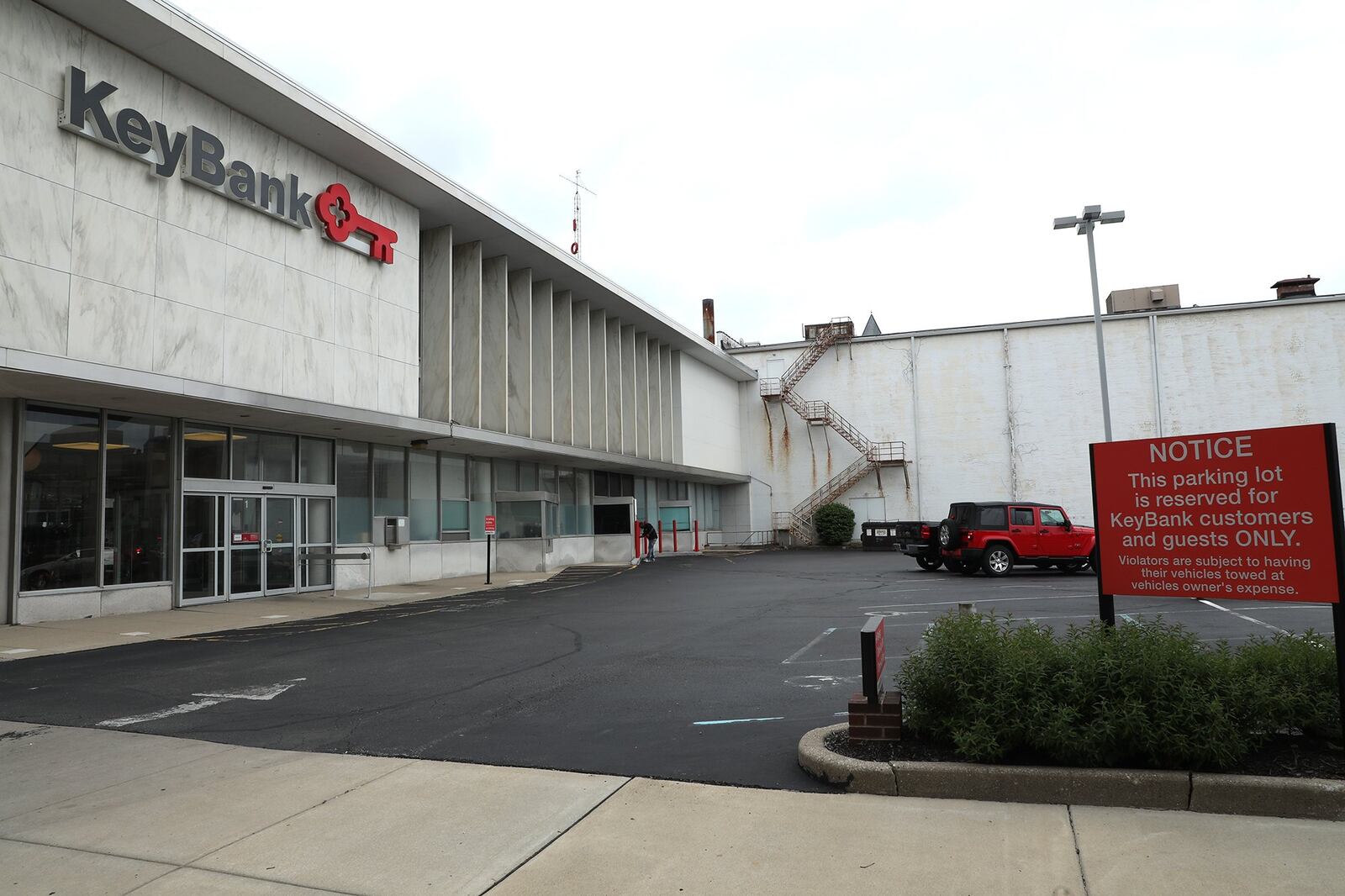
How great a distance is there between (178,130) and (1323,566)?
1767 cm

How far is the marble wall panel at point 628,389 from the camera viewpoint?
114ft

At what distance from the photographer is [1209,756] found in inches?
196

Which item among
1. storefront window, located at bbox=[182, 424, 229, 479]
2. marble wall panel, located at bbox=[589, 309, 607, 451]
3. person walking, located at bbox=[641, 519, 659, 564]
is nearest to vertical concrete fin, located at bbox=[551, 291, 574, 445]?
marble wall panel, located at bbox=[589, 309, 607, 451]

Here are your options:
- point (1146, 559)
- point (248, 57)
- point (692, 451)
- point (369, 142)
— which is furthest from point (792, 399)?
point (1146, 559)

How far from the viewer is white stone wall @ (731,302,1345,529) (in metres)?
40.0

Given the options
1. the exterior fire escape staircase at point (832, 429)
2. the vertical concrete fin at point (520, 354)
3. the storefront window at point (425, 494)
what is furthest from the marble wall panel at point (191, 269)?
the exterior fire escape staircase at point (832, 429)

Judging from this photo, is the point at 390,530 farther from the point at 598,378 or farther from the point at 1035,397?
the point at 1035,397

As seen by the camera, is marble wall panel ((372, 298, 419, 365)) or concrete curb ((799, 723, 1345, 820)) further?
marble wall panel ((372, 298, 419, 365))

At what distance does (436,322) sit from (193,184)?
7.64 m

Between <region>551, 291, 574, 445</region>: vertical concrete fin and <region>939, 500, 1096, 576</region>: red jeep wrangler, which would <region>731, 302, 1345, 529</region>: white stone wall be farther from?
<region>939, 500, 1096, 576</region>: red jeep wrangler

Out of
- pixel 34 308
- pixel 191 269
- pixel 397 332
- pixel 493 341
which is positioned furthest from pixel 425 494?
pixel 34 308

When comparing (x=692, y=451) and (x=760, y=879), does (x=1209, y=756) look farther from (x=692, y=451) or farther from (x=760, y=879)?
(x=692, y=451)

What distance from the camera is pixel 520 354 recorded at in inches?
1050

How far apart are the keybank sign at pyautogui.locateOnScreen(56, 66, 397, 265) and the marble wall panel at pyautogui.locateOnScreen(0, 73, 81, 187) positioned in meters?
0.21
